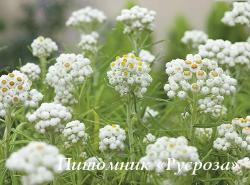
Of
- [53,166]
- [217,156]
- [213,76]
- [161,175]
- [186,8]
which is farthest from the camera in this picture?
[186,8]

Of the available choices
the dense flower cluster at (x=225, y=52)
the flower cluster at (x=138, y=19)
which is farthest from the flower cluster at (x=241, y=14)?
the flower cluster at (x=138, y=19)

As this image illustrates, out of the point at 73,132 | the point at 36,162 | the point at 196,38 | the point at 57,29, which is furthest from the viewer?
the point at 57,29

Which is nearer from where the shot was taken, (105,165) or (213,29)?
(105,165)

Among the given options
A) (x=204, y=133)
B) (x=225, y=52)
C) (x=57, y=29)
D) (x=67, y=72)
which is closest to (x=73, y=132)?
(x=67, y=72)

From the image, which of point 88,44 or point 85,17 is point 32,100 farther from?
point 85,17

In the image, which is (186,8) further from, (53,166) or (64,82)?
(53,166)

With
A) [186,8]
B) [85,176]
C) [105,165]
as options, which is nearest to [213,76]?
Answer: [105,165]

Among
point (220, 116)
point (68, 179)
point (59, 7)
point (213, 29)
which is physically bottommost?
point (68, 179)

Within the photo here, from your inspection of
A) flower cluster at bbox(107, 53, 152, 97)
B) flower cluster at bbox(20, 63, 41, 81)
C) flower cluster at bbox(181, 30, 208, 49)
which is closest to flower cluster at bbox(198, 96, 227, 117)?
flower cluster at bbox(107, 53, 152, 97)
